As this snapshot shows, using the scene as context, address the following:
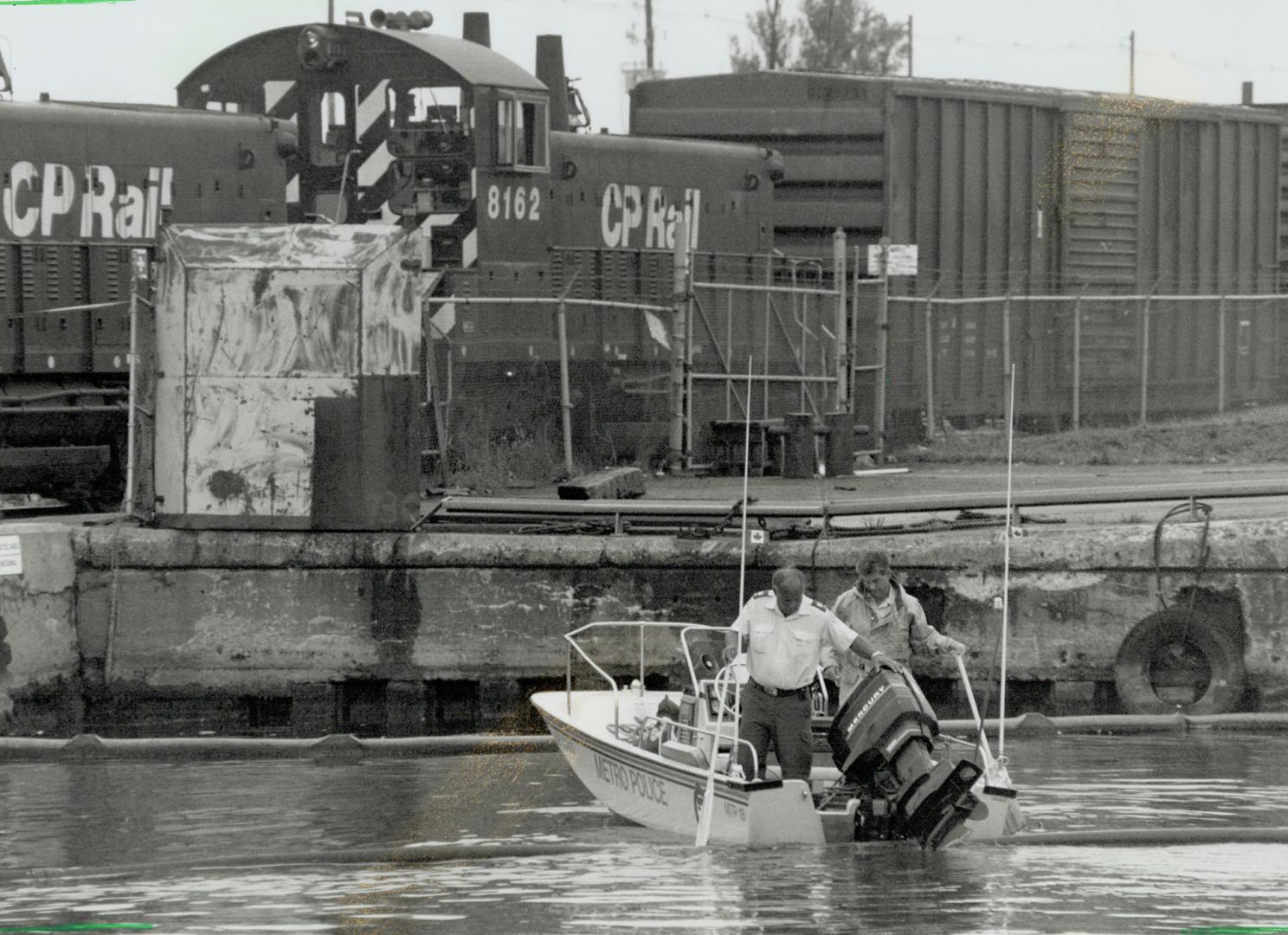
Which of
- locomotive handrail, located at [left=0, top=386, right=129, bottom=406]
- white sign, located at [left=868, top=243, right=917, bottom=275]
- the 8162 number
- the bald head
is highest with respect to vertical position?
the 8162 number

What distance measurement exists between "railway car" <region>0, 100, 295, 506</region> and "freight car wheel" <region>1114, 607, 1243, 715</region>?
31.8ft

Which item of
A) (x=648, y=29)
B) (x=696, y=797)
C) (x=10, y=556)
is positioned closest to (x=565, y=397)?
(x=10, y=556)

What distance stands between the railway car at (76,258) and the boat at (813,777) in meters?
9.59

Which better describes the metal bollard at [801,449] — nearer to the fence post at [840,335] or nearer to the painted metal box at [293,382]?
the fence post at [840,335]

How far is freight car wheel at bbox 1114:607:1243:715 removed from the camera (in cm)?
1586

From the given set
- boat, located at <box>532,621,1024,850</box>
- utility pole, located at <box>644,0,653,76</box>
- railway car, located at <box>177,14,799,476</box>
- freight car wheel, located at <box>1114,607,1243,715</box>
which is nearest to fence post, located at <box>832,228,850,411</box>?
railway car, located at <box>177,14,799,476</box>

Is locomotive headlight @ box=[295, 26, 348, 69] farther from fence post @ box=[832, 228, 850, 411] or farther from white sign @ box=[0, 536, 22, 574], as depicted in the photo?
white sign @ box=[0, 536, 22, 574]

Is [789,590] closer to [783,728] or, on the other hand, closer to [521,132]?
[783,728]

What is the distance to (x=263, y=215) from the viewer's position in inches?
914

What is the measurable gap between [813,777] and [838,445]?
407 inches

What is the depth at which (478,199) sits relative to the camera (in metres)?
24.1

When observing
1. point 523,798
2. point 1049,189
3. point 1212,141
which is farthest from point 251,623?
point 1212,141

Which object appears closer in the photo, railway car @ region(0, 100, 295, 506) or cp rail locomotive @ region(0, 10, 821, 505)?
railway car @ region(0, 100, 295, 506)

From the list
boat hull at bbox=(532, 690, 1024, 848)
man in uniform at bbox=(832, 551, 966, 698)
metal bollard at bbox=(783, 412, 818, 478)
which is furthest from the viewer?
metal bollard at bbox=(783, 412, 818, 478)
